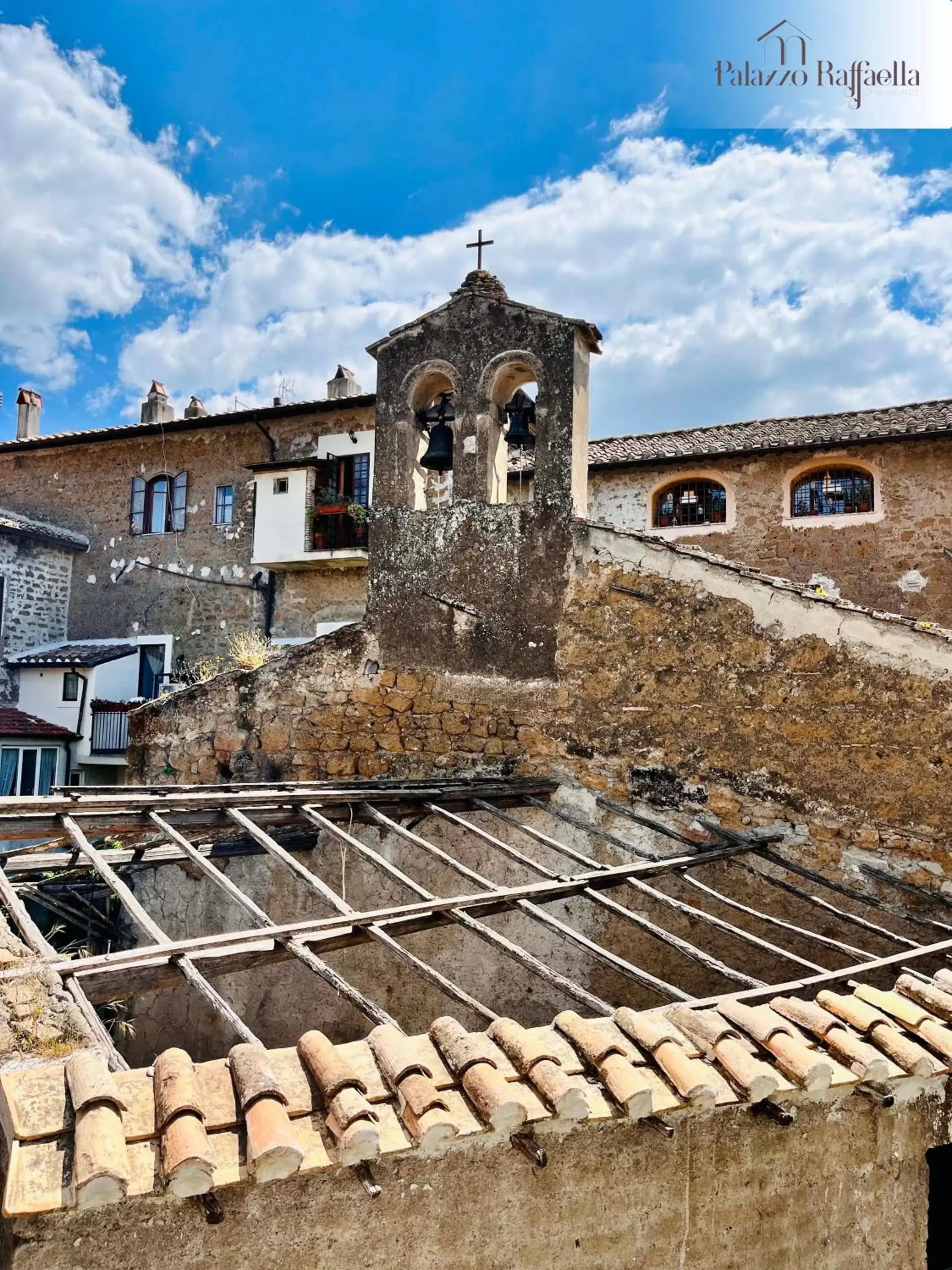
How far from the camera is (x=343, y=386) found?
19000 millimetres

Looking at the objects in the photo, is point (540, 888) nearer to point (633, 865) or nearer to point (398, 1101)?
point (633, 865)

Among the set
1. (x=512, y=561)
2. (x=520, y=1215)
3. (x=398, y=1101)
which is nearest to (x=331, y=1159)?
(x=398, y=1101)

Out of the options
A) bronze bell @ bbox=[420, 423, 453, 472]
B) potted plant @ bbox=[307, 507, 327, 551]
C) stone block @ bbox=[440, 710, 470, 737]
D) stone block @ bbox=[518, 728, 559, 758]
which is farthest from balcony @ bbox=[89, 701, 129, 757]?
stone block @ bbox=[518, 728, 559, 758]

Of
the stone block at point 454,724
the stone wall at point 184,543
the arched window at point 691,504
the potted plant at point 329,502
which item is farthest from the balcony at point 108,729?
the stone block at point 454,724

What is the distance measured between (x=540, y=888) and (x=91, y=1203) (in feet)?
8.71

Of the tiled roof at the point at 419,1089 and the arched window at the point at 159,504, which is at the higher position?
the arched window at the point at 159,504

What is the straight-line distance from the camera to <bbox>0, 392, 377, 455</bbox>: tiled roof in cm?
1734

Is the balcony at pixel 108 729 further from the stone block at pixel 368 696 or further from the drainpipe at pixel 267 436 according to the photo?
the stone block at pixel 368 696

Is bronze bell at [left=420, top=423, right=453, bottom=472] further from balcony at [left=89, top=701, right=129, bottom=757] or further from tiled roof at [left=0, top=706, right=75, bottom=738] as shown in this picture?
tiled roof at [left=0, top=706, right=75, bottom=738]

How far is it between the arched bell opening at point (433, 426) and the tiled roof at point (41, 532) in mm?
14050

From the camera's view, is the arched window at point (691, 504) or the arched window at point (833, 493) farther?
the arched window at point (691, 504)

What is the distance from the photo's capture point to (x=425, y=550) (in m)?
7.04

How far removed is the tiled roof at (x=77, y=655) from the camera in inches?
701

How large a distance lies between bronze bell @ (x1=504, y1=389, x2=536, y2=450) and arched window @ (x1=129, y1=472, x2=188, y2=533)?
43.5 ft
